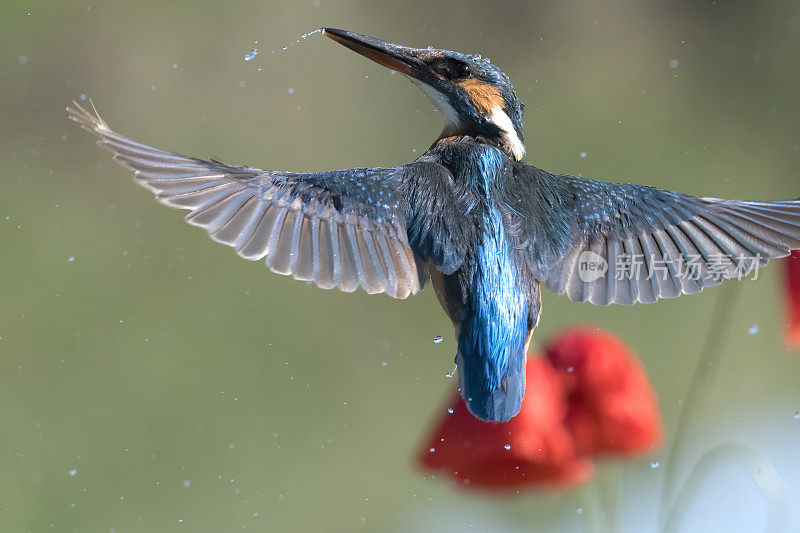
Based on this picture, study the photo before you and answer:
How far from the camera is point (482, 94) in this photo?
2.84 ft

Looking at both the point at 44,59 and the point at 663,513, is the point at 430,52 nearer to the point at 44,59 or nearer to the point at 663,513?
the point at 663,513

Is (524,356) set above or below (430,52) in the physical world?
below

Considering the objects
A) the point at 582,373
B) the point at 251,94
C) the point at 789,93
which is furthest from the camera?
the point at 789,93

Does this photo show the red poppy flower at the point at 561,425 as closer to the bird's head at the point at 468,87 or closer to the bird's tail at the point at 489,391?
the bird's tail at the point at 489,391

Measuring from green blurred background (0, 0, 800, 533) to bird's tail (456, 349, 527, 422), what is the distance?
29.5 inches

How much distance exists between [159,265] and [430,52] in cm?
120

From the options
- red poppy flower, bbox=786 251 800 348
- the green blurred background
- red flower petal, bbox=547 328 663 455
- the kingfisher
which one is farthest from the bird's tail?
the green blurred background

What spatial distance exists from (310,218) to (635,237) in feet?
1.04

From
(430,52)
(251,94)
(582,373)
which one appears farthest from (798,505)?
(251,94)

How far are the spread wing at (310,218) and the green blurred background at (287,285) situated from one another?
2.67 ft

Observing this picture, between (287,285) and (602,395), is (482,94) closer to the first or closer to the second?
(602,395)

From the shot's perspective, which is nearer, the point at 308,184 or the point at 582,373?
the point at 308,184

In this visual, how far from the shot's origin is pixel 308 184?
841mm

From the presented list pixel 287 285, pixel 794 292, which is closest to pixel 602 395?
pixel 794 292
